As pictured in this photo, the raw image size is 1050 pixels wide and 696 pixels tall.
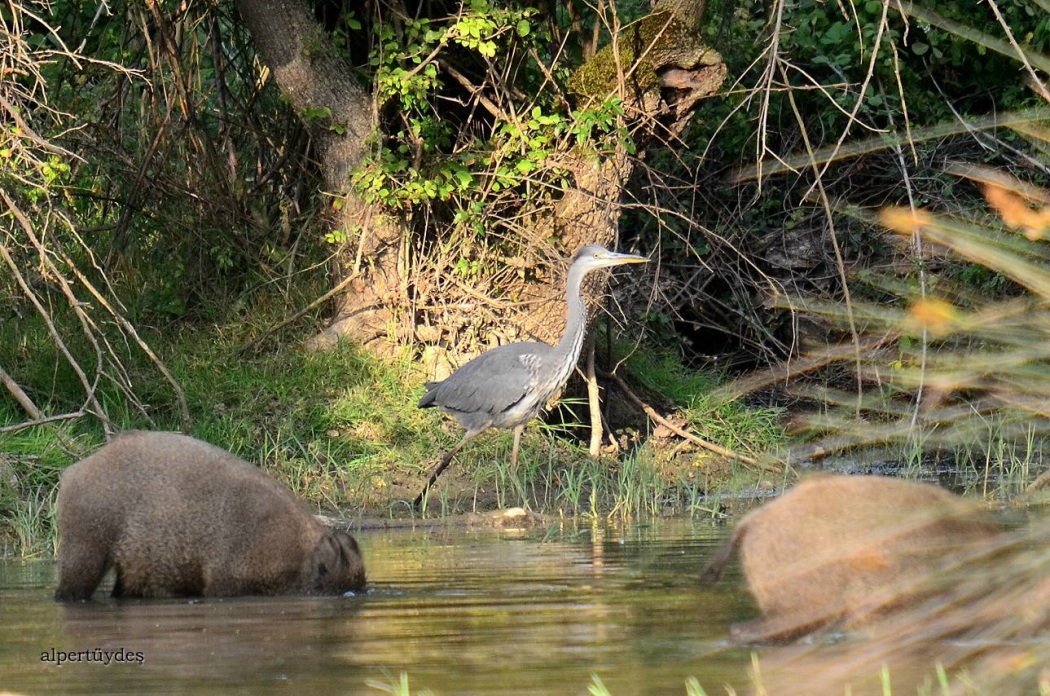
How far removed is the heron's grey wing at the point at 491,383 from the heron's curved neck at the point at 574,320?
151 millimetres

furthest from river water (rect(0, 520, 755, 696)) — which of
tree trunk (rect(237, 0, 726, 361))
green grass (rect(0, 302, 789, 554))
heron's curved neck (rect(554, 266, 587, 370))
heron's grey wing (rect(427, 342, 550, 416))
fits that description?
tree trunk (rect(237, 0, 726, 361))

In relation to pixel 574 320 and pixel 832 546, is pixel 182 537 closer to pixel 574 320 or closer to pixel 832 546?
pixel 832 546

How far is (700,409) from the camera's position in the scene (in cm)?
1241

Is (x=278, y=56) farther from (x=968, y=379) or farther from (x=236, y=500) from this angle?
(x=968, y=379)

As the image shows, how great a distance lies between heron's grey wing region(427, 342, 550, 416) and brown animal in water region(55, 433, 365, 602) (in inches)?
157

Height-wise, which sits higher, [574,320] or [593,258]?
[593,258]

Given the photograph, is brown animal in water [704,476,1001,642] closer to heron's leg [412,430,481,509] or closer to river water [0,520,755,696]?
river water [0,520,755,696]

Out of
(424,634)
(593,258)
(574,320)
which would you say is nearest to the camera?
(424,634)

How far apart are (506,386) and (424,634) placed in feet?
17.3

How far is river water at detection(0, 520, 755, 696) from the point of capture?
4.36 metres

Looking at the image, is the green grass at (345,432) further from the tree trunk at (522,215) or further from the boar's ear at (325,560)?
the boar's ear at (325,560)

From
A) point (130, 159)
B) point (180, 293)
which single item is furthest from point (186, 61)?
point (180, 293)

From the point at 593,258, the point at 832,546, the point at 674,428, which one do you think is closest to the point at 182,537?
the point at 832,546

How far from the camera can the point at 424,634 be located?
5.20 metres
